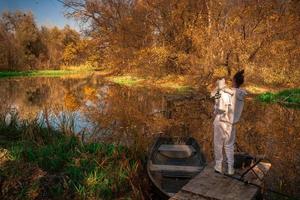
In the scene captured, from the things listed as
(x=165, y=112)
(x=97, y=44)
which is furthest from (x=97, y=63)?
(x=165, y=112)

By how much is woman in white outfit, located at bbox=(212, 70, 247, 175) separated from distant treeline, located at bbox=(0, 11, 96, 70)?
38.1 m

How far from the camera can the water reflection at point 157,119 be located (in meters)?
11.0

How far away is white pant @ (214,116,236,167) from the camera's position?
7.10m

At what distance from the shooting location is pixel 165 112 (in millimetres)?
19047

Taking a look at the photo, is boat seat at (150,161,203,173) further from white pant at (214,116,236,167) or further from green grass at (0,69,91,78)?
green grass at (0,69,91,78)

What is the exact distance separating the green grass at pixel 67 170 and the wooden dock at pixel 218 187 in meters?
1.54

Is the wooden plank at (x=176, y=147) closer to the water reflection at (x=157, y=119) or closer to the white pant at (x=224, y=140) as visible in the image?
the water reflection at (x=157, y=119)

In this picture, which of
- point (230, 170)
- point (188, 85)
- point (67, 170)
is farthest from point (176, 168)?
point (188, 85)

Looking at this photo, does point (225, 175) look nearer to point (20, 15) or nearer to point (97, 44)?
point (97, 44)

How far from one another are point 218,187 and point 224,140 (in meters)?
1.02

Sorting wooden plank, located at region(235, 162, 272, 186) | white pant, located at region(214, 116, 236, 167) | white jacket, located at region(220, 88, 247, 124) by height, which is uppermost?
white jacket, located at region(220, 88, 247, 124)

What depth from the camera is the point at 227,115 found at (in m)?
7.11

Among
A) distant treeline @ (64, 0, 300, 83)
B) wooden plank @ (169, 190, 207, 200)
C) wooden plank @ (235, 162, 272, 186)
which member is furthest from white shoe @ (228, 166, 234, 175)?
distant treeline @ (64, 0, 300, 83)

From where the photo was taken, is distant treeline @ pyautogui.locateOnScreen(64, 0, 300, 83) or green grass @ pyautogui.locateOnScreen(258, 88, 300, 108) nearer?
green grass @ pyautogui.locateOnScreen(258, 88, 300, 108)
